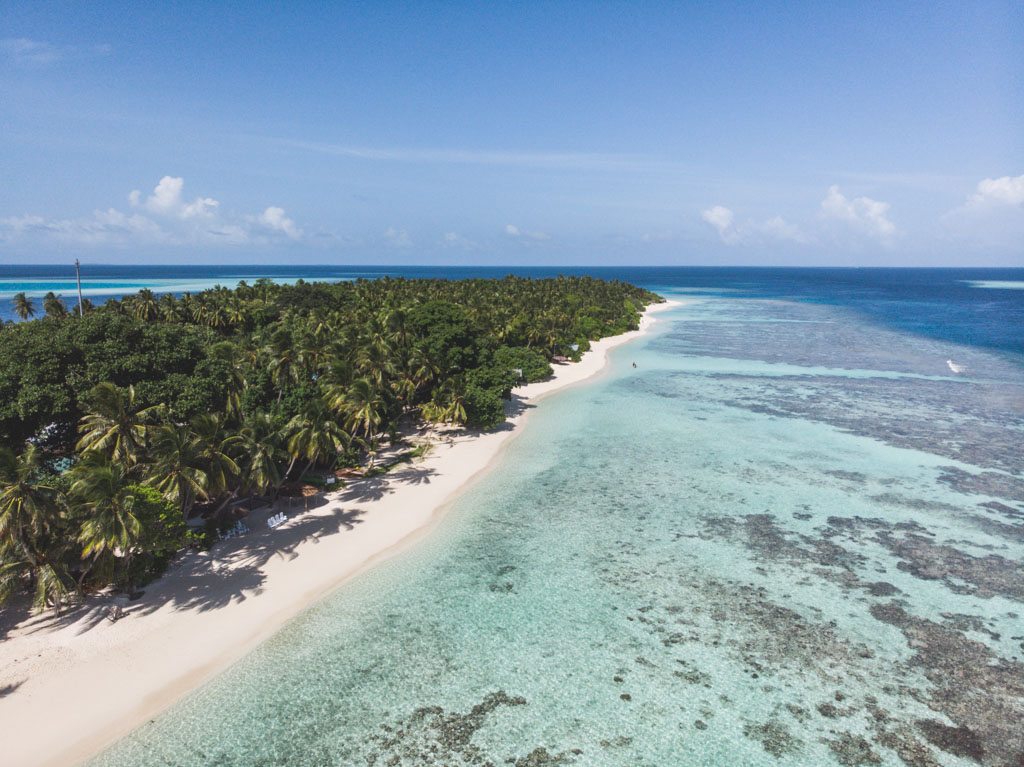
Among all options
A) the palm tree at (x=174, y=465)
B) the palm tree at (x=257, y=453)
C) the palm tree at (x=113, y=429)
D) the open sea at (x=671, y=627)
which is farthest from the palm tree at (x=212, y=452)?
the open sea at (x=671, y=627)

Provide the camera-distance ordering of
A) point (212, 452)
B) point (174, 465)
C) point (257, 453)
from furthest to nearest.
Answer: point (257, 453)
point (212, 452)
point (174, 465)

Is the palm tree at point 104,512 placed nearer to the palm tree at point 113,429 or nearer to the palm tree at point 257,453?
the palm tree at point 113,429

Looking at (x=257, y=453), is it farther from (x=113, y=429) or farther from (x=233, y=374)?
(x=233, y=374)

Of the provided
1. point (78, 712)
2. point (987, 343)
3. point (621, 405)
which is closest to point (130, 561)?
point (78, 712)

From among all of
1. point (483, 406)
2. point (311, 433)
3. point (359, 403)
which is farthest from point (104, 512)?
point (483, 406)

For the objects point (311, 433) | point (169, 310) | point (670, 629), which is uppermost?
point (169, 310)

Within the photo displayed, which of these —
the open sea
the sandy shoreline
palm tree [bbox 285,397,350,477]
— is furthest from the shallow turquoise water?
palm tree [bbox 285,397,350,477]
